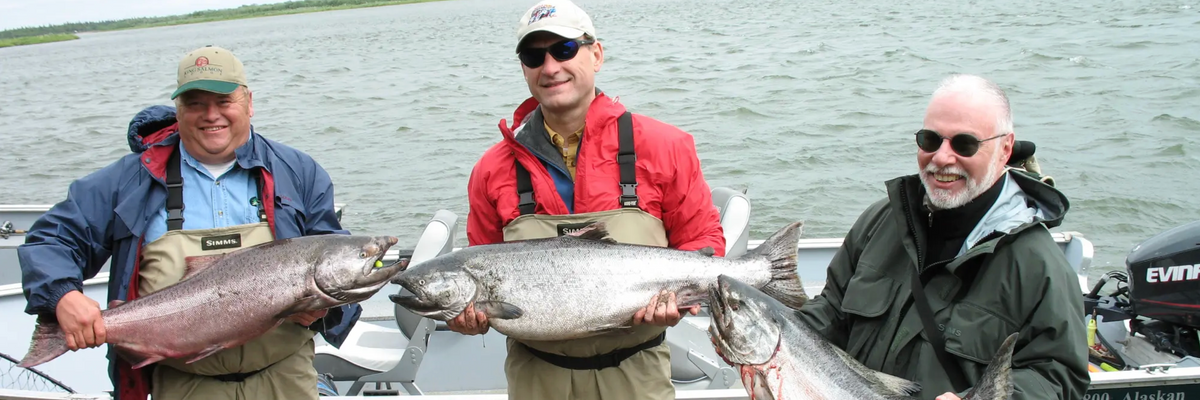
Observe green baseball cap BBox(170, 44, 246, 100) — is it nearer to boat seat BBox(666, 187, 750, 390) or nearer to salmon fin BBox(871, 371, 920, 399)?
salmon fin BBox(871, 371, 920, 399)

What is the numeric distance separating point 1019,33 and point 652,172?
2085cm

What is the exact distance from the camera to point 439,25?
39500mm

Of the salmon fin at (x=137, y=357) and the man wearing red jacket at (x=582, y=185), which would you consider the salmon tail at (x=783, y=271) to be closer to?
the man wearing red jacket at (x=582, y=185)

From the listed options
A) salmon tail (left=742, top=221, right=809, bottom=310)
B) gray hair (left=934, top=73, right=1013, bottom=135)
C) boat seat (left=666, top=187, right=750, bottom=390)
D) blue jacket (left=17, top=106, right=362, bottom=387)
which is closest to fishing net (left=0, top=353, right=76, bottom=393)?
blue jacket (left=17, top=106, right=362, bottom=387)

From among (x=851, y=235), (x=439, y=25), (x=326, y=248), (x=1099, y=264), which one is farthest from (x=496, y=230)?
(x=439, y=25)

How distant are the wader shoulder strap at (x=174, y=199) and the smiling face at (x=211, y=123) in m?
0.11

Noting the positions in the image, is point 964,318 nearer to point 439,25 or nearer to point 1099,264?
point 1099,264

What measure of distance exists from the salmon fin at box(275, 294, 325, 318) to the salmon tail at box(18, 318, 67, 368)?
Result: 0.78 metres

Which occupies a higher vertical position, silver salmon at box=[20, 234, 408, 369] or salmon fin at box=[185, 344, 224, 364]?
silver salmon at box=[20, 234, 408, 369]

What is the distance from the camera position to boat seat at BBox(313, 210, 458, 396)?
559 cm

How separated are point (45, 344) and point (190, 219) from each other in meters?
0.67

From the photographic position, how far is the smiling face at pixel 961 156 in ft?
9.30

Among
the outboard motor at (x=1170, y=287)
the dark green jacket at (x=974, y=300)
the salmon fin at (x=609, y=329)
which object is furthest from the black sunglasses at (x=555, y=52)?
the outboard motor at (x=1170, y=287)

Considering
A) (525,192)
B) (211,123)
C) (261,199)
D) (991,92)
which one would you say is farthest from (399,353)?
(991,92)
